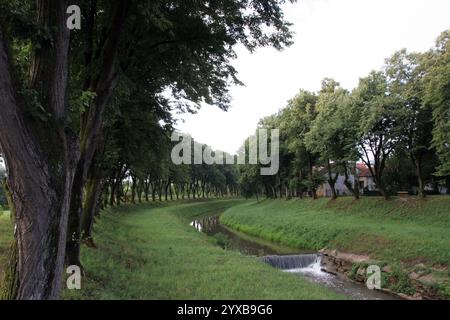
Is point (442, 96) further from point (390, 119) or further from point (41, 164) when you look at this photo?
point (41, 164)

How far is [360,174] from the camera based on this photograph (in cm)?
7412

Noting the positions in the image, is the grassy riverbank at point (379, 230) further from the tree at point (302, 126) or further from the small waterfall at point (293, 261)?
the tree at point (302, 126)

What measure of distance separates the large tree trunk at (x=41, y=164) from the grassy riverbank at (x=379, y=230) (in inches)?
622

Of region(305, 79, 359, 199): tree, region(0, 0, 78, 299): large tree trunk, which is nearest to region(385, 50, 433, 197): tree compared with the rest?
region(305, 79, 359, 199): tree

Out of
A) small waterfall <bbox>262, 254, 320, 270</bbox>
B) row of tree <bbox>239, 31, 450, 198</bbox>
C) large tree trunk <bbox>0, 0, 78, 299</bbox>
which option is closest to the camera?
large tree trunk <bbox>0, 0, 78, 299</bbox>

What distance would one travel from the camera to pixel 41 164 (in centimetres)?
635

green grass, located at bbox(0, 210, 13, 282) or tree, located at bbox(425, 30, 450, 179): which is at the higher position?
tree, located at bbox(425, 30, 450, 179)

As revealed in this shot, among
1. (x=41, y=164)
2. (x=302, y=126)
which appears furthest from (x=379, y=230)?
(x=41, y=164)

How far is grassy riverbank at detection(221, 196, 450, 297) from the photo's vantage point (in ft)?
64.7

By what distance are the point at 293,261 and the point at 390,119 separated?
15.4 metres

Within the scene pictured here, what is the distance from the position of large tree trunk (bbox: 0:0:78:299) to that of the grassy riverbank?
51.9 ft

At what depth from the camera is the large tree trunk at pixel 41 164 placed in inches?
239

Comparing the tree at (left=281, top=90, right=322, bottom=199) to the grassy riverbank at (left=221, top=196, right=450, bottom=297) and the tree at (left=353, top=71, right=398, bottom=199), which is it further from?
the tree at (left=353, top=71, right=398, bottom=199)
